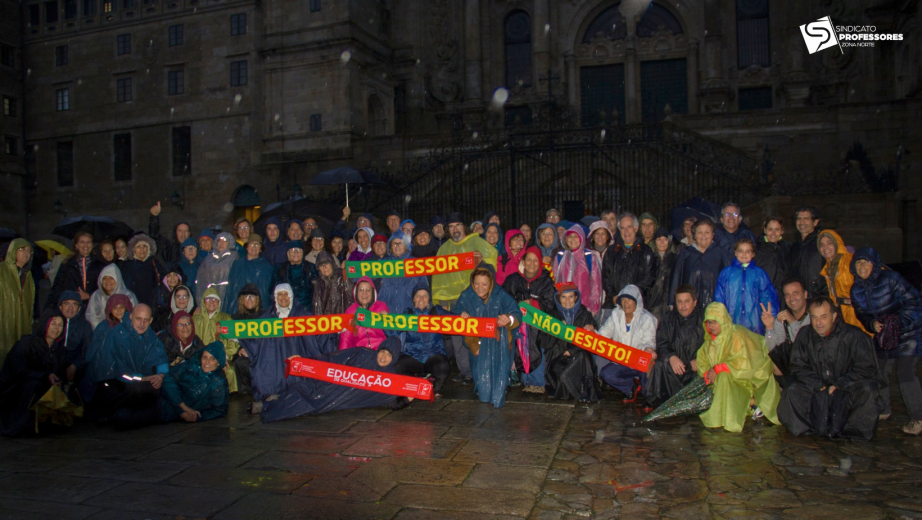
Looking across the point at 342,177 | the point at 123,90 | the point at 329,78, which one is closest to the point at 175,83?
the point at 123,90

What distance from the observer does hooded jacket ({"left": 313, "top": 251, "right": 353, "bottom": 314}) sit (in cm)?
862

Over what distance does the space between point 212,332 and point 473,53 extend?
74.2 feet

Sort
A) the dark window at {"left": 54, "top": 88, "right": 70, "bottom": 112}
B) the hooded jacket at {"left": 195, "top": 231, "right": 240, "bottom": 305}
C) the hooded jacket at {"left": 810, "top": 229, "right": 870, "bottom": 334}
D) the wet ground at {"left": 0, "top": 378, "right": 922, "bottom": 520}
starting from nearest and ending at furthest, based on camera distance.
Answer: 1. the wet ground at {"left": 0, "top": 378, "right": 922, "bottom": 520}
2. the hooded jacket at {"left": 810, "top": 229, "right": 870, "bottom": 334}
3. the hooded jacket at {"left": 195, "top": 231, "right": 240, "bottom": 305}
4. the dark window at {"left": 54, "top": 88, "right": 70, "bottom": 112}

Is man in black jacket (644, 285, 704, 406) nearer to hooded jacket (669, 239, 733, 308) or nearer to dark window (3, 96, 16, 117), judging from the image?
hooded jacket (669, 239, 733, 308)

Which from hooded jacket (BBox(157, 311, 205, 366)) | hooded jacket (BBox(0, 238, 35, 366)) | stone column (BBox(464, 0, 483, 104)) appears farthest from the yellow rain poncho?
stone column (BBox(464, 0, 483, 104))

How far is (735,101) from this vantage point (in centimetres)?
2642

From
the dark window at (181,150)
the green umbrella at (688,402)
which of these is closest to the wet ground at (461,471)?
the green umbrella at (688,402)

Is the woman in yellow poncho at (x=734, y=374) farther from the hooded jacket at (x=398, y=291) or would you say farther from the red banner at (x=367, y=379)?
the hooded jacket at (x=398, y=291)

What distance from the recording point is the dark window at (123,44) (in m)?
30.4

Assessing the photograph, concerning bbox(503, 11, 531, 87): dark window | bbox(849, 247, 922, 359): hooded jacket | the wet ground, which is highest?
bbox(503, 11, 531, 87): dark window

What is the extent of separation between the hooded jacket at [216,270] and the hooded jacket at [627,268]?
511 centimetres

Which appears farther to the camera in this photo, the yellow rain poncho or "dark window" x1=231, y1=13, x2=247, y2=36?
"dark window" x1=231, y1=13, x2=247, y2=36

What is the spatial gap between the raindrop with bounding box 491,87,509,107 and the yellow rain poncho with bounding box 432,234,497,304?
2052 centimetres

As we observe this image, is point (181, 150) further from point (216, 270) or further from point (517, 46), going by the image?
point (216, 270)
